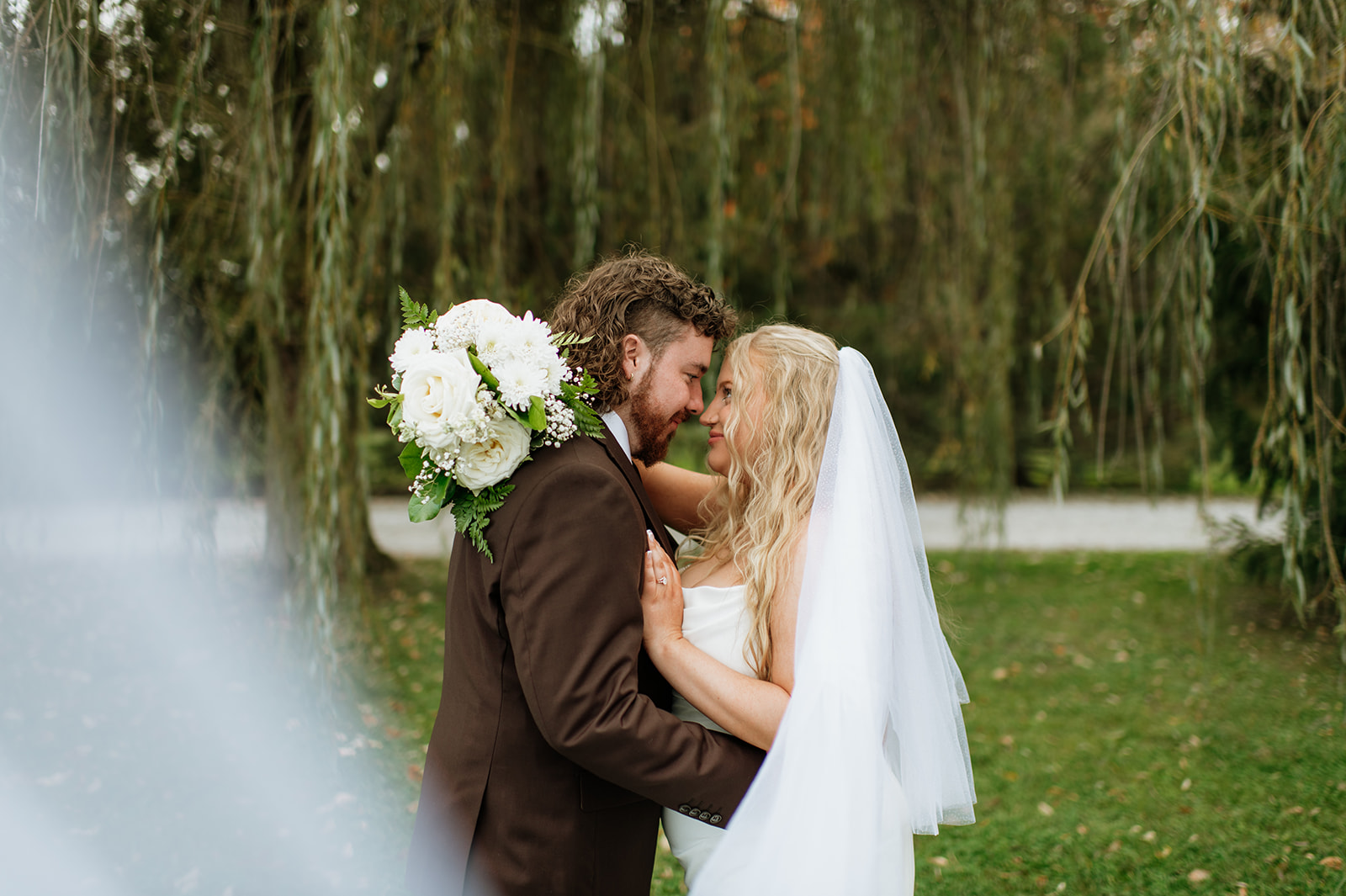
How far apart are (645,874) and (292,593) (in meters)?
1.56

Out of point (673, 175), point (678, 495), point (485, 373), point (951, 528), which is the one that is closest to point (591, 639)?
point (485, 373)

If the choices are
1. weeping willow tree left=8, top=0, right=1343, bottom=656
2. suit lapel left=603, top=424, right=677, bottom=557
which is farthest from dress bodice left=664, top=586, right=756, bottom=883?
weeping willow tree left=8, top=0, right=1343, bottom=656

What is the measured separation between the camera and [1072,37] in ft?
14.6

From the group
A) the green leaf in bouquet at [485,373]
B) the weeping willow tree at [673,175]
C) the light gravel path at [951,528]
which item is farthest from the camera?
the light gravel path at [951,528]

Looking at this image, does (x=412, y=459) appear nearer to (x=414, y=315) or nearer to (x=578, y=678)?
(x=414, y=315)

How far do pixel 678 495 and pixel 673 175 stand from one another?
219 centimetres

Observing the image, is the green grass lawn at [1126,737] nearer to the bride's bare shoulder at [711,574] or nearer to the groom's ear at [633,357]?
the bride's bare shoulder at [711,574]

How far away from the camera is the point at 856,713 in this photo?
1522 millimetres

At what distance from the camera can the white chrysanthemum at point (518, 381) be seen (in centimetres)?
145

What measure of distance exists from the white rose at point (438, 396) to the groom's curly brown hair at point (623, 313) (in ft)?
1.11

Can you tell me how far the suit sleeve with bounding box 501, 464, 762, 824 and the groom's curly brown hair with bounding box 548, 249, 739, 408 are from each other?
323 millimetres

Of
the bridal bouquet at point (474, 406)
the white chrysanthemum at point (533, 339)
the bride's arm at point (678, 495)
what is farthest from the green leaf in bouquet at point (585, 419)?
the bride's arm at point (678, 495)

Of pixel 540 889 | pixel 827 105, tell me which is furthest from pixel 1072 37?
pixel 540 889

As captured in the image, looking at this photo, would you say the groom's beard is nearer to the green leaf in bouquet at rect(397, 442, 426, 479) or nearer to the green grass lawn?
the green leaf in bouquet at rect(397, 442, 426, 479)
